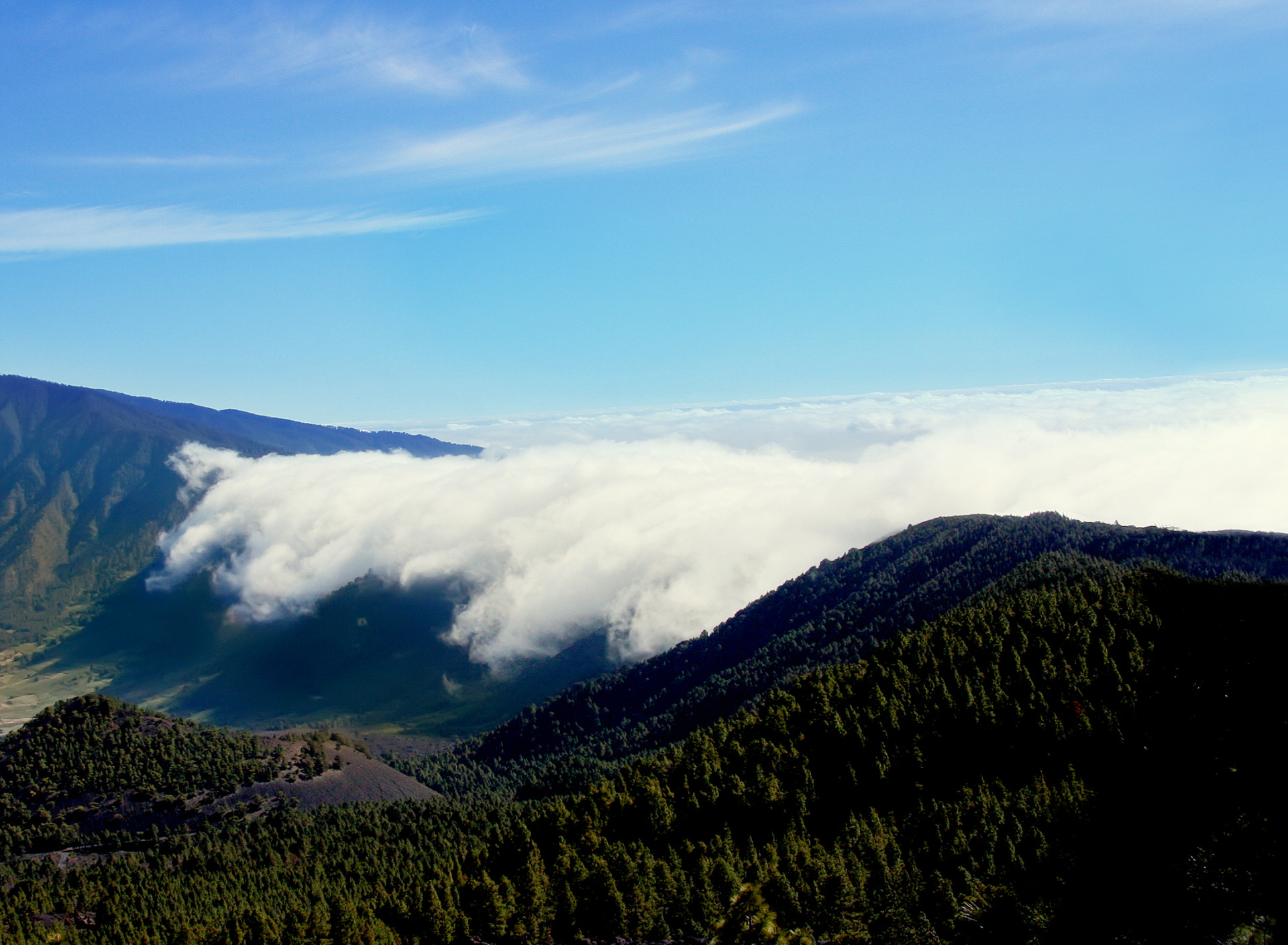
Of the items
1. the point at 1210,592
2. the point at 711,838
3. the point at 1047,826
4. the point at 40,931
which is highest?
the point at 1210,592

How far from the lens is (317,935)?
126062 mm

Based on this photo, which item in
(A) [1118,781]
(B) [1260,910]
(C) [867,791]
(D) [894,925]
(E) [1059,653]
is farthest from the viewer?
(E) [1059,653]

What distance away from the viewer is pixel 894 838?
127 metres

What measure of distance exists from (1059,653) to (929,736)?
1632 inches

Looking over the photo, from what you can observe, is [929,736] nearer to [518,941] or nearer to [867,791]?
[867,791]

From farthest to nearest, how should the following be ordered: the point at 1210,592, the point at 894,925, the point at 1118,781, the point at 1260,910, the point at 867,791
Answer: the point at 1210,592
the point at 867,791
the point at 1118,781
the point at 894,925
the point at 1260,910

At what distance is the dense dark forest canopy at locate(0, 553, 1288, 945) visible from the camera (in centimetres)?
10562

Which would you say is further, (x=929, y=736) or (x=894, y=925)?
(x=929, y=736)

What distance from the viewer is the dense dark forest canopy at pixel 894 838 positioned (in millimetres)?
105625

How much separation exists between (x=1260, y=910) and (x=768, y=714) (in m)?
107

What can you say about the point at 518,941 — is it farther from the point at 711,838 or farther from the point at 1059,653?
the point at 1059,653

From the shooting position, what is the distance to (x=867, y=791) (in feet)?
484

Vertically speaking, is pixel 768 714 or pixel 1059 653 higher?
pixel 1059 653

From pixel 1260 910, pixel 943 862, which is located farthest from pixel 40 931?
pixel 1260 910
